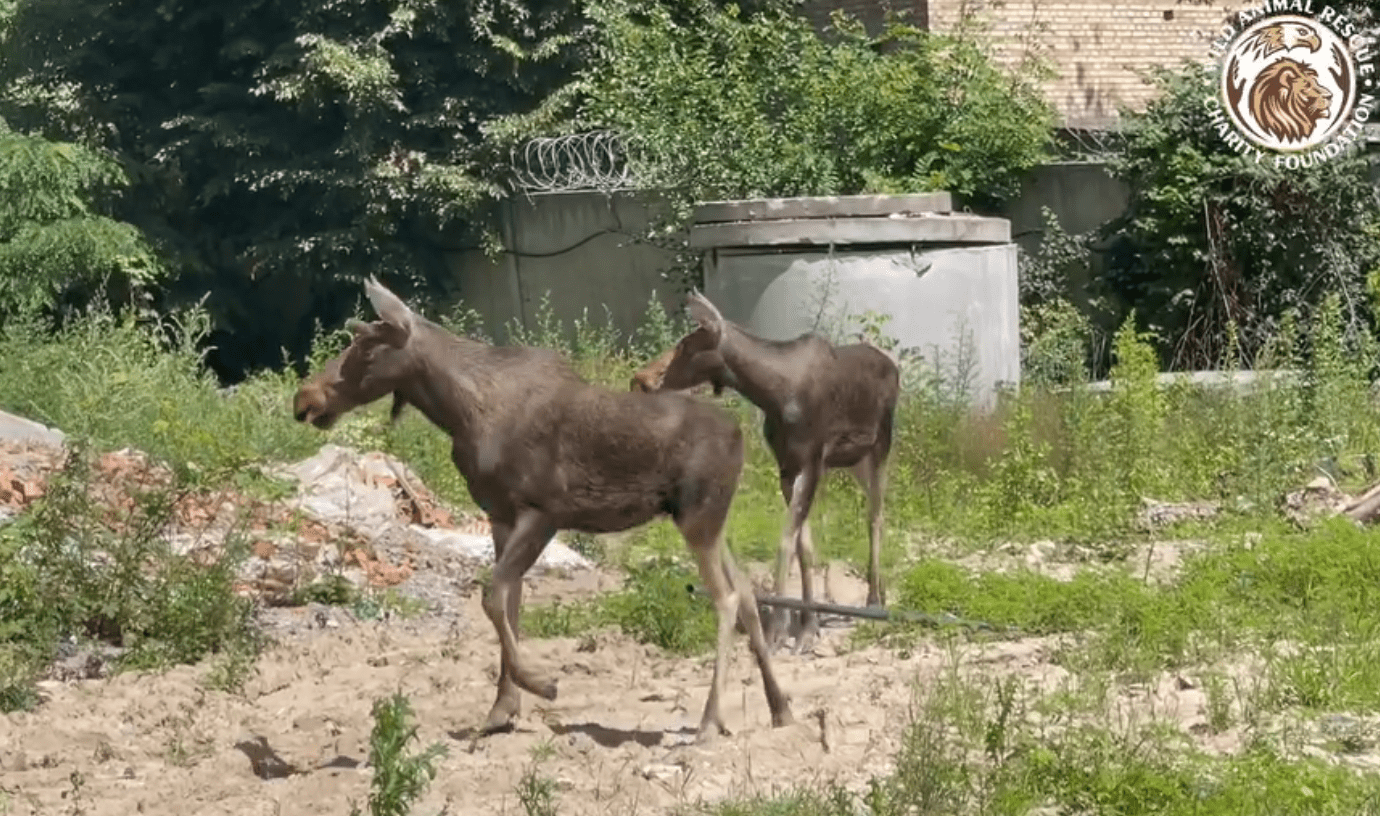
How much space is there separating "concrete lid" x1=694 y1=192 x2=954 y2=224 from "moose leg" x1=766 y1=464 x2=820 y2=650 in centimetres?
673

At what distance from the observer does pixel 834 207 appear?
1658 centimetres

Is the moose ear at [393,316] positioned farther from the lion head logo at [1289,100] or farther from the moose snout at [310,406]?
the lion head logo at [1289,100]

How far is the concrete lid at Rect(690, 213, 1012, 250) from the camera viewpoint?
16.3m

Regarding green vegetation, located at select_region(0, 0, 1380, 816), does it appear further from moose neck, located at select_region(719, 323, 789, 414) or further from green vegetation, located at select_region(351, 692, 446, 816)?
moose neck, located at select_region(719, 323, 789, 414)

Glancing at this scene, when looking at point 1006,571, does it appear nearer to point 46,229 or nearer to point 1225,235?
point 1225,235

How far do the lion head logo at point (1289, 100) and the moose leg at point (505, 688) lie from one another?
13.9 metres

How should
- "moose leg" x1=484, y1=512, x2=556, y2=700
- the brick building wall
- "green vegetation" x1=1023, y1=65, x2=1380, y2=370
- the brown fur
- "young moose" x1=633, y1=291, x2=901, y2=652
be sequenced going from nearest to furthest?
"moose leg" x1=484, y1=512, x2=556, y2=700
the brown fur
"young moose" x1=633, y1=291, x2=901, y2=652
"green vegetation" x1=1023, y1=65, x2=1380, y2=370
the brick building wall

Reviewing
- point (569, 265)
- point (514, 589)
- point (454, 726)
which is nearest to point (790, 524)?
point (454, 726)

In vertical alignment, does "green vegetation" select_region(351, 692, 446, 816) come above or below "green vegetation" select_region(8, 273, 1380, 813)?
above

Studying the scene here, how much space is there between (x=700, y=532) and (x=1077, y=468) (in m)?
5.71

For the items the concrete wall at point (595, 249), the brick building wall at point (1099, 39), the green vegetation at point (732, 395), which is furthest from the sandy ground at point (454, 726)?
the brick building wall at point (1099, 39)

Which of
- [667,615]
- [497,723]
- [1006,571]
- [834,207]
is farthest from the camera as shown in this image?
[834,207]

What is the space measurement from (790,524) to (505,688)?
2175 mm

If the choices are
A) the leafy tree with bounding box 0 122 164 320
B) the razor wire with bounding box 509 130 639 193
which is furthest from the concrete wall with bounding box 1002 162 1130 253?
the leafy tree with bounding box 0 122 164 320
